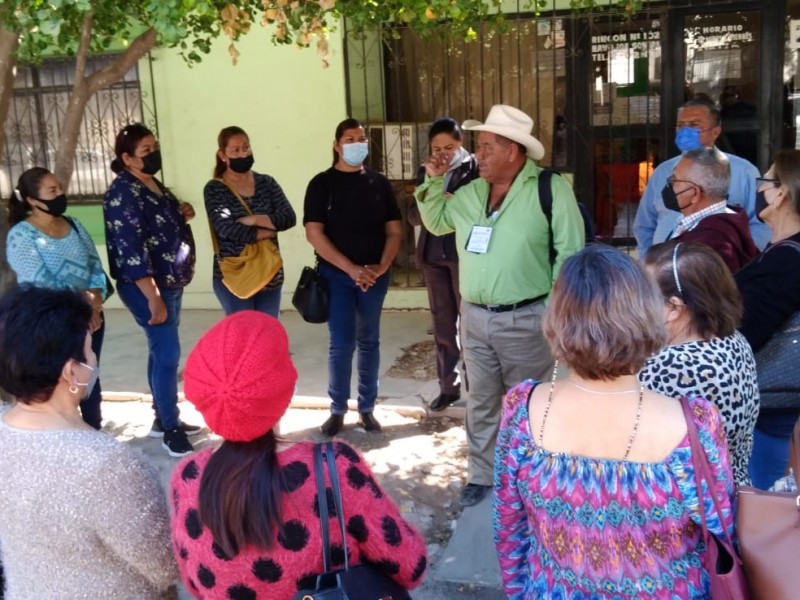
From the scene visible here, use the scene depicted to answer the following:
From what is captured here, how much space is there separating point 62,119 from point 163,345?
4.68 m

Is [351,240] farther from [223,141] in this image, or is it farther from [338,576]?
[338,576]

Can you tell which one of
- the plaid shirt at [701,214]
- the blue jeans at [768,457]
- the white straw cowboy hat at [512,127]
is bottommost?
the blue jeans at [768,457]

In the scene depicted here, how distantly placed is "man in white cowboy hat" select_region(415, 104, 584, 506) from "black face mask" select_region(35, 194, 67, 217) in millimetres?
1928

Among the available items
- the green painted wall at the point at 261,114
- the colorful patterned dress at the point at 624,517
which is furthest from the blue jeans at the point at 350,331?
the green painted wall at the point at 261,114

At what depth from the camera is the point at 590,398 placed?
1825mm

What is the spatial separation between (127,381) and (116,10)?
3011 mm

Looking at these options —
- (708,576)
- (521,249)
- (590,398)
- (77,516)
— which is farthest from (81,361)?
(521,249)

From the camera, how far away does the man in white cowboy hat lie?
140 inches

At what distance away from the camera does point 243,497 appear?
1.62 meters

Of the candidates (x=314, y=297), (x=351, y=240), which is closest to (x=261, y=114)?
(x=351, y=240)

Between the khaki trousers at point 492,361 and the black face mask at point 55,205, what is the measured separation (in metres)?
2.07

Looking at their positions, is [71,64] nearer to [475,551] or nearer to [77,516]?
[475,551]

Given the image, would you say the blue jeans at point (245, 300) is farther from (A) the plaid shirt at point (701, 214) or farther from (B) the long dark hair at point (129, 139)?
(A) the plaid shirt at point (701, 214)

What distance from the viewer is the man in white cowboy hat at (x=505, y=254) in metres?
3.55
